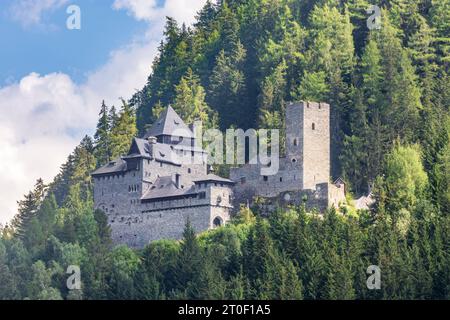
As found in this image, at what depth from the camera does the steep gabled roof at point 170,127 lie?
297 feet

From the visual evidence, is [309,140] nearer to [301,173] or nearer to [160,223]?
[301,173]

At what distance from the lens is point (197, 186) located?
280ft

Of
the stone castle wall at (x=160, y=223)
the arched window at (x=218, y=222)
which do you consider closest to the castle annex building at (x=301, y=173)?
the arched window at (x=218, y=222)

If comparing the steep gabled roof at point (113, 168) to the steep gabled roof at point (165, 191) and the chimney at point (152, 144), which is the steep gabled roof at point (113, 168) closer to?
the chimney at point (152, 144)

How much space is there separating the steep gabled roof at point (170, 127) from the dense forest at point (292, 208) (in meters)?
5.57

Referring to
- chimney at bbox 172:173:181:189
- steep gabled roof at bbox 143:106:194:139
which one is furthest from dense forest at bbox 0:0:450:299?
steep gabled roof at bbox 143:106:194:139

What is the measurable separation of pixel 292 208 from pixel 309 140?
366 cm

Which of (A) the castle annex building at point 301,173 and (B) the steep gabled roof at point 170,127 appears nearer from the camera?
(A) the castle annex building at point 301,173

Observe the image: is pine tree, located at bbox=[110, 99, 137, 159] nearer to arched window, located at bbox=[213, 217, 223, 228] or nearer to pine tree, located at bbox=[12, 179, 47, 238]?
pine tree, located at bbox=[12, 179, 47, 238]

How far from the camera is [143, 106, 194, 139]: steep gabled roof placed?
90625 mm

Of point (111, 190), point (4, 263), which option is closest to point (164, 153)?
point (111, 190)

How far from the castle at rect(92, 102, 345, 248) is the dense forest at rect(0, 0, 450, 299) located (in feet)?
3.18
